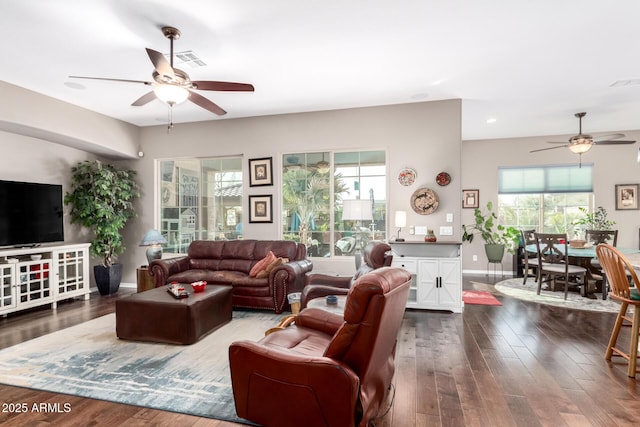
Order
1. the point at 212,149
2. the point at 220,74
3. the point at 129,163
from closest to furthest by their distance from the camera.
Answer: the point at 220,74 < the point at 212,149 < the point at 129,163

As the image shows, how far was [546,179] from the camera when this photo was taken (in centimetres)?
716

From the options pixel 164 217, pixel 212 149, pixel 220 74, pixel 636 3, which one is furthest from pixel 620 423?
pixel 164 217

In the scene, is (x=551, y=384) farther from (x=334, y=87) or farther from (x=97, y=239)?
(x=97, y=239)

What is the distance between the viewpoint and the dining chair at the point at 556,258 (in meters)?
5.12

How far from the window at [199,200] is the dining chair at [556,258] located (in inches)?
198

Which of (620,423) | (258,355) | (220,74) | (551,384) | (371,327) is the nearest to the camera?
(371,327)

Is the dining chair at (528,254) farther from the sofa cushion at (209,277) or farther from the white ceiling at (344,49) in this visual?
the sofa cushion at (209,277)

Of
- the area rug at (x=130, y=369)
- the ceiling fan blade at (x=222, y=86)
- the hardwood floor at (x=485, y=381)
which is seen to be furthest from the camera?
the ceiling fan blade at (x=222, y=86)

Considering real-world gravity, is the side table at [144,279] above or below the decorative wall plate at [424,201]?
below

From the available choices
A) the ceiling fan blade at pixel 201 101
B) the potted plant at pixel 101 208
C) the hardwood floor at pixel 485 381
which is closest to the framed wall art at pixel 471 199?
the hardwood floor at pixel 485 381

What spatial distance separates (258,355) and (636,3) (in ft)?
12.5

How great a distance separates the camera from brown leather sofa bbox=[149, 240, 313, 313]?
4.38m

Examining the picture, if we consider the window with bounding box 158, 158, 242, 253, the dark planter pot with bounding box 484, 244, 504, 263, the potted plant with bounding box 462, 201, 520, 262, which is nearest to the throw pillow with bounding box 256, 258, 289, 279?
the window with bounding box 158, 158, 242, 253

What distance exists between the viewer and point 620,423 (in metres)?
2.04
